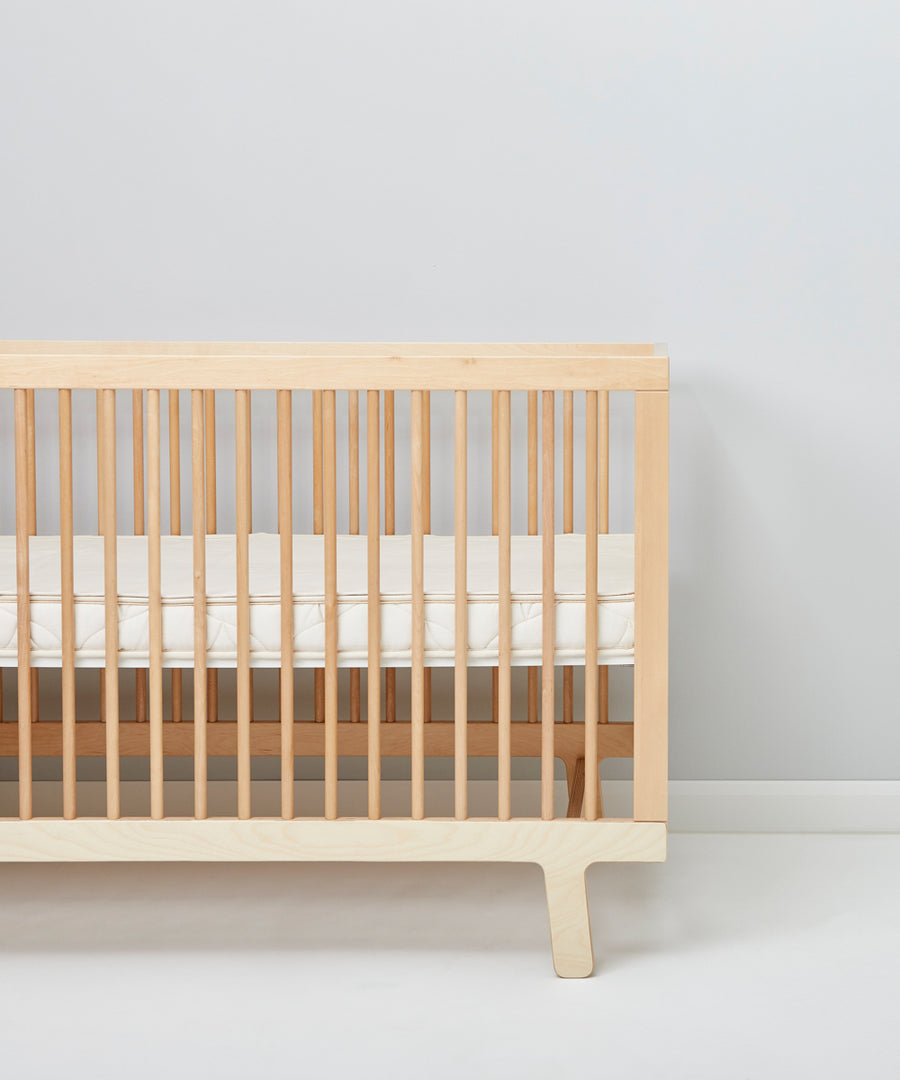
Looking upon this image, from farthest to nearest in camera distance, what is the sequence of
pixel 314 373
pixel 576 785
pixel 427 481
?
1. pixel 427 481
2. pixel 576 785
3. pixel 314 373

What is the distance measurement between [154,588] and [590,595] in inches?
17.7

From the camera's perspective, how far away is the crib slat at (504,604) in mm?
1093

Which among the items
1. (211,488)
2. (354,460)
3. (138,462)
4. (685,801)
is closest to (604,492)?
(354,460)

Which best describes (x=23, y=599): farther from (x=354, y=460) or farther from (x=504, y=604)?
(x=354, y=460)

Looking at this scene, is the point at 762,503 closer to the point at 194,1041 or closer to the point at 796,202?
the point at 796,202

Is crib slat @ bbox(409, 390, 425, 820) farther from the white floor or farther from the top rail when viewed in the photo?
the white floor

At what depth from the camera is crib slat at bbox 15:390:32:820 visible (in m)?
1.09

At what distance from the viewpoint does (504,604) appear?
44.1 inches

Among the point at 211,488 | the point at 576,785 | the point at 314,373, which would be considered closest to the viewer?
the point at 314,373

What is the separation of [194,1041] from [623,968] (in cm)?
46

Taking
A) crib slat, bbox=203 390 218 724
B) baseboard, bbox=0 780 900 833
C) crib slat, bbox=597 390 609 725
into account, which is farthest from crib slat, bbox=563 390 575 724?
crib slat, bbox=203 390 218 724

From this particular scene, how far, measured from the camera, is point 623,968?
3.85 feet

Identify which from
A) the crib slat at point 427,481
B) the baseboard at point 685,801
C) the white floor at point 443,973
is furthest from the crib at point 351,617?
the baseboard at point 685,801

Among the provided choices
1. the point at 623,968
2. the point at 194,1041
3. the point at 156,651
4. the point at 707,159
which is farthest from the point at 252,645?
the point at 707,159
